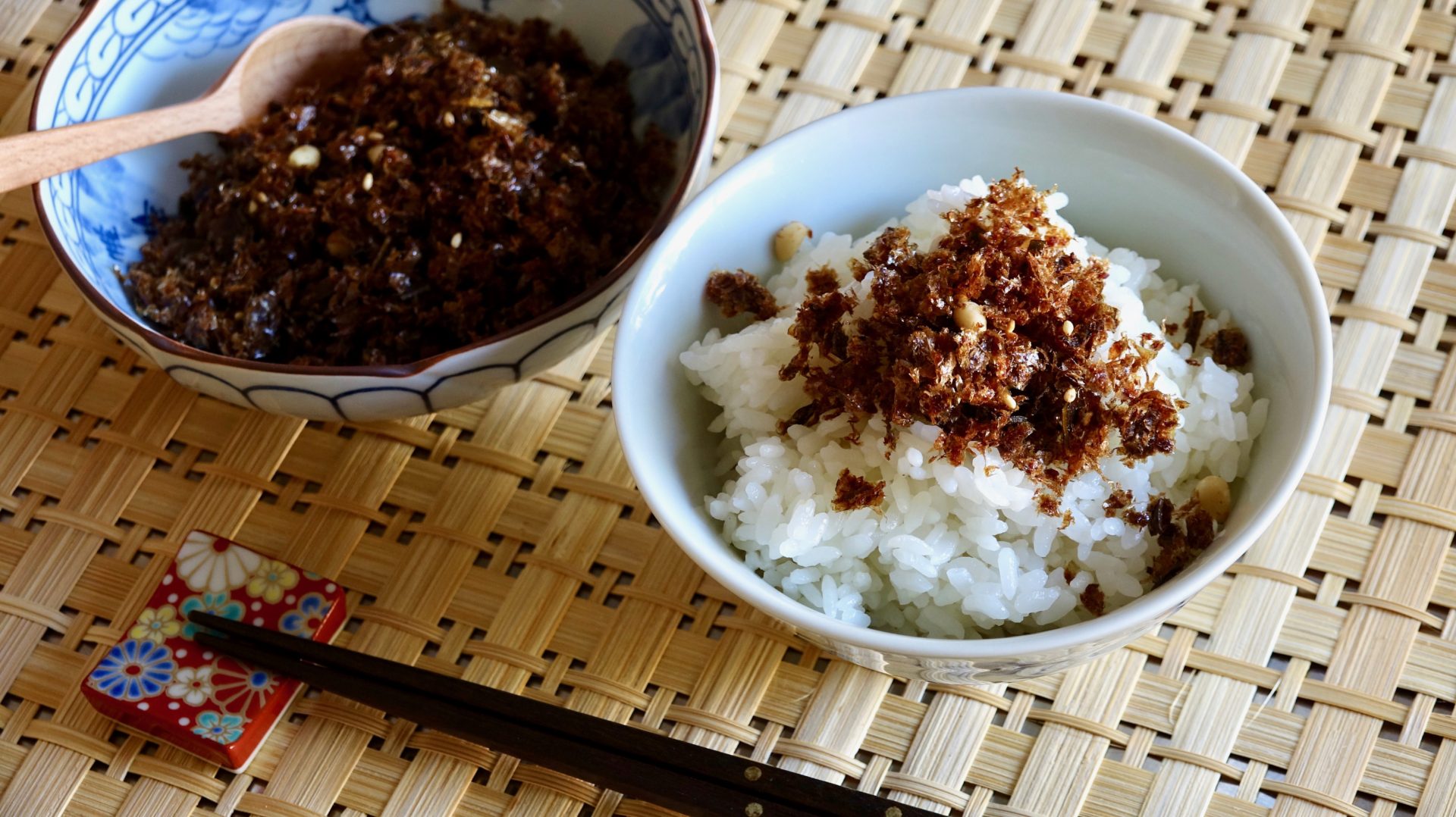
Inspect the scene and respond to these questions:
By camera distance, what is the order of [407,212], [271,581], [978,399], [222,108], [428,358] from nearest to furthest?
[978,399], [428,358], [271,581], [407,212], [222,108]

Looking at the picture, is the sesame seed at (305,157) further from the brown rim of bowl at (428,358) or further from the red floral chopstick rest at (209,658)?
the red floral chopstick rest at (209,658)

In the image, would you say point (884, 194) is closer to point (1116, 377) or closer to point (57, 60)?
point (1116, 377)

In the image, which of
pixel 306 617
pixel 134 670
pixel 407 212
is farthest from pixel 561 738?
pixel 407 212

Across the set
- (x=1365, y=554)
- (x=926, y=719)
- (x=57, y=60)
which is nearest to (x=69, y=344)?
(x=57, y=60)

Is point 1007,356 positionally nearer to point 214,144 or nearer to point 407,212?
point 407,212

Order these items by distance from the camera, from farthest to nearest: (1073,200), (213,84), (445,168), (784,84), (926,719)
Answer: (784,84) < (213,84) < (445,168) < (1073,200) < (926,719)

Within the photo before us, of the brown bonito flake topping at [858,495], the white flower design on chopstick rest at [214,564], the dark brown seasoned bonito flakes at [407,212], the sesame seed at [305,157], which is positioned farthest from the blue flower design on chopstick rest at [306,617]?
the brown bonito flake topping at [858,495]
